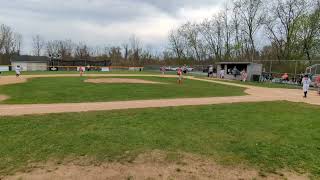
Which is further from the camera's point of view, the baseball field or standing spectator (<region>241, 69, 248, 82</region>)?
standing spectator (<region>241, 69, 248, 82</region>)

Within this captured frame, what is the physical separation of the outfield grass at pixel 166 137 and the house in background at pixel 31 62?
71.0m

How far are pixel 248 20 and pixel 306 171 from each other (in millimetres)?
57925

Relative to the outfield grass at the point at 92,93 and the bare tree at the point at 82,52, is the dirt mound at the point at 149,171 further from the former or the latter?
the bare tree at the point at 82,52

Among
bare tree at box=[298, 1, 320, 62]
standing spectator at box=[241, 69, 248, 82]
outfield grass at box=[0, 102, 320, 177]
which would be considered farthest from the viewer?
bare tree at box=[298, 1, 320, 62]

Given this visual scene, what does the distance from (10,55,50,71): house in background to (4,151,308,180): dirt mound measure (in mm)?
75366

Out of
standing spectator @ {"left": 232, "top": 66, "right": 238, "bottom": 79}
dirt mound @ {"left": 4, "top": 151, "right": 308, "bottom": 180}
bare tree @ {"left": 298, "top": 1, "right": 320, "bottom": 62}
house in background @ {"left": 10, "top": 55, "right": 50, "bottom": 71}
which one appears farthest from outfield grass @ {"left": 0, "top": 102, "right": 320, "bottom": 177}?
house in background @ {"left": 10, "top": 55, "right": 50, "bottom": 71}

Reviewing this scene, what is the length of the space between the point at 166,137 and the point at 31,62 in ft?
260

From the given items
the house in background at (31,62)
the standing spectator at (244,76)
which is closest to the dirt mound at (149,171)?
the standing spectator at (244,76)

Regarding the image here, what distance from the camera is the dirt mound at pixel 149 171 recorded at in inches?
218

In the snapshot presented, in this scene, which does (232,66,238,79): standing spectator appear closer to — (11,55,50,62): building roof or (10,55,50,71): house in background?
(10,55,50,71): house in background

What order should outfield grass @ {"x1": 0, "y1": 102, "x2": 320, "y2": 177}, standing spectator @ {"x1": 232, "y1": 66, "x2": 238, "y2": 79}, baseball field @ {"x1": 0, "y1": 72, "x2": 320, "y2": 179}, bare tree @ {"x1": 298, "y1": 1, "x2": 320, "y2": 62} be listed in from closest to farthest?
baseball field @ {"x1": 0, "y1": 72, "x2": 320, "y2": 179}, outfield grass @ {"x1": 0, "y1": 102, "x2": 320, "y2": 177}, standing spectator @ {"x1": 232, "y1": 66, "x2": 238, "y2": 79}, bare tree @ {"x1": 298, "y1": 1, "x2": 320, "y2": 62}

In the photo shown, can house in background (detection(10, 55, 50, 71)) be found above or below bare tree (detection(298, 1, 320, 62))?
below

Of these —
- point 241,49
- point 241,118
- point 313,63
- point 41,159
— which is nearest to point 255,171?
point 41,159

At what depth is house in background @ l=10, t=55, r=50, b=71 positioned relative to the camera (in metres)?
76.3
